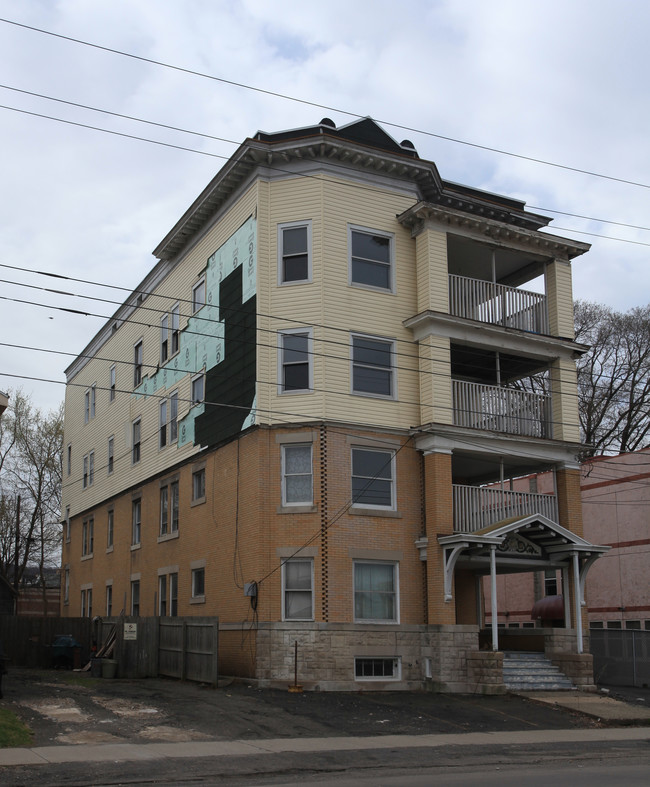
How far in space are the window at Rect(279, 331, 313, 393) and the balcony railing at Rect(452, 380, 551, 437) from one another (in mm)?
4395

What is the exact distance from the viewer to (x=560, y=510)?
1059 inches

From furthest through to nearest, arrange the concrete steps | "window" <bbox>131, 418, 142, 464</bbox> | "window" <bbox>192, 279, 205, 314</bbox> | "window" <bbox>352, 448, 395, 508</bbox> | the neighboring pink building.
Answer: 1. the neighboring pink building
2. "window" <bbox>131, 418, 142, 464</bbox>
3. "window" <bbox>192, 279, 205, 314</bbox>
4. "window" <bbox>352, 448, 395, 508</bbox>
5. the concrete steps

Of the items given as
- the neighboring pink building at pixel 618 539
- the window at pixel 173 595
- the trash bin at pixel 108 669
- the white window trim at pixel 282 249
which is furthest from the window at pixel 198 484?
the neighboring pink building at pixel 618 539

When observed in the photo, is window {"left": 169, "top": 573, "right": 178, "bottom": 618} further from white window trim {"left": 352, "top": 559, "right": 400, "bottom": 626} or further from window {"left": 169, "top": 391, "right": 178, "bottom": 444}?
white window trim {"left": 352, "top": 559, "right": 400, "bottom": 626}

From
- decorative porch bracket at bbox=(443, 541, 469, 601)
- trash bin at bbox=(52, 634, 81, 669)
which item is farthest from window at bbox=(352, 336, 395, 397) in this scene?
trash bin at bbox=(52, 634, 81, 669)

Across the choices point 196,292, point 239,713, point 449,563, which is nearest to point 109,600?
point 196,292

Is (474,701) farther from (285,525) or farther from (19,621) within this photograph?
(19,621)

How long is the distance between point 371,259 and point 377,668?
11381 millimetres

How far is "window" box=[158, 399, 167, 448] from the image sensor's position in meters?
33.0

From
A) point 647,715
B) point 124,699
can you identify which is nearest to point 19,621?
point 124,699

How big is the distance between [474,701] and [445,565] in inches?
140

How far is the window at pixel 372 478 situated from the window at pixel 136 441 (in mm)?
13641

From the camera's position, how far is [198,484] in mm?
29328

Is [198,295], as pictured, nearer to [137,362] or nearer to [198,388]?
[198,388]
